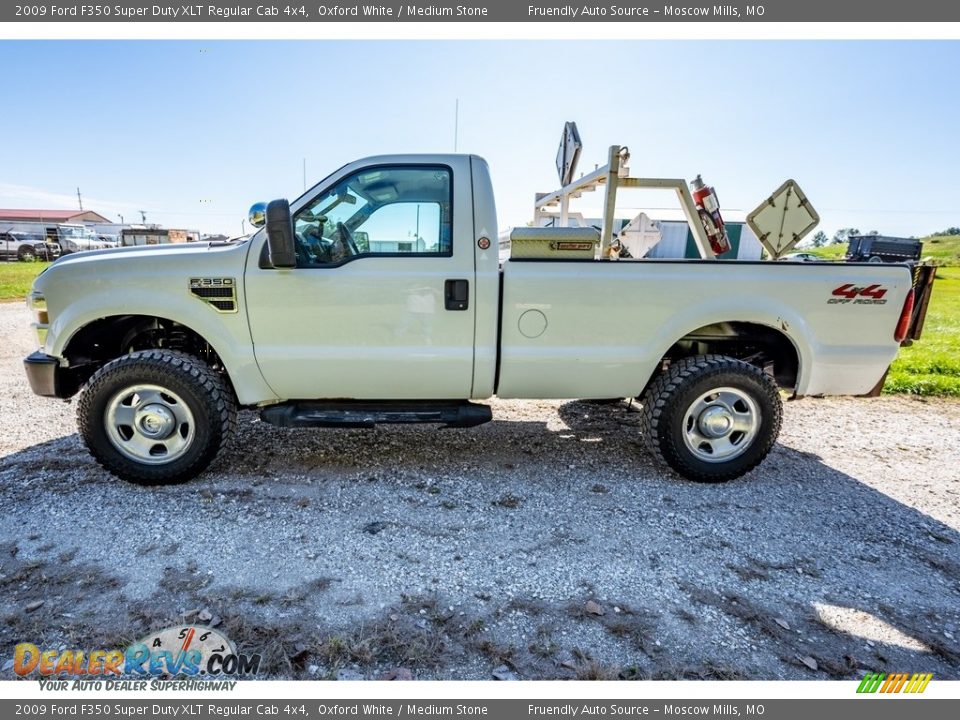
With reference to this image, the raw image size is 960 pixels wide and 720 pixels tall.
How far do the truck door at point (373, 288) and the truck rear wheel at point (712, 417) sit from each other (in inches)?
53.9

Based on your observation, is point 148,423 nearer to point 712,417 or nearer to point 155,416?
point 155,416

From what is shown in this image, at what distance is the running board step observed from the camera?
10.6ft

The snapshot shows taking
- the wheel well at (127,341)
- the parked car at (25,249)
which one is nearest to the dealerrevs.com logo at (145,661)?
the wheel well at (127,341)

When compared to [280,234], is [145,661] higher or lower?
lower

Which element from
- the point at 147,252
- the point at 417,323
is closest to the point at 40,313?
the point at 147,252

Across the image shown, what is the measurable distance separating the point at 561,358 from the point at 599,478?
942 mm

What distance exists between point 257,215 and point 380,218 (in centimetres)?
78

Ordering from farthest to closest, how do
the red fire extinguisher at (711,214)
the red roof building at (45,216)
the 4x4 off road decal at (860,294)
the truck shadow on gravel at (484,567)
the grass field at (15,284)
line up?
the red roof building at (45,216) → the grass field at (15,284) → the red fire extinguisher at (711,214) → the 4x4 off road decal at (860,294) → the truck shadow on gravel at (484,567)

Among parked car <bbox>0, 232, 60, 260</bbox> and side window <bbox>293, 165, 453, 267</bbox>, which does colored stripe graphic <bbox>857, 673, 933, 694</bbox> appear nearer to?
side window <bbox>293, 165, 453, 267</bbox>

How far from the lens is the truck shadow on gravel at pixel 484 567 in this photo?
77.4 inches

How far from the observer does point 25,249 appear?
25734 millimetres

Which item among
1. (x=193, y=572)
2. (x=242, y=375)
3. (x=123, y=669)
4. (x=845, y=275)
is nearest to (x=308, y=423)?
(x=242, y=375)

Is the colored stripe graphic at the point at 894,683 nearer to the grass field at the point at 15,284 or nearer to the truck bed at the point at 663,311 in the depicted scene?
the truck bed at the point at 663,311

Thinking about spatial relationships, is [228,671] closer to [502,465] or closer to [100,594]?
[100,594]
